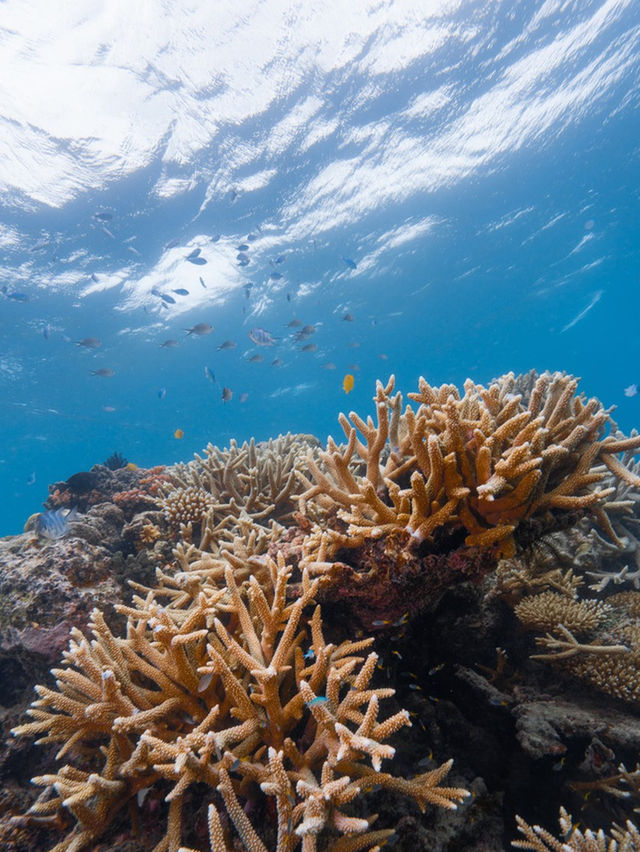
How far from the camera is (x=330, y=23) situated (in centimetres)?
1306

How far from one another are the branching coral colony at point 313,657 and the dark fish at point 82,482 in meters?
4.77

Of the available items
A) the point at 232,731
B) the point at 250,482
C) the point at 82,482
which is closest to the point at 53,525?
the point at 250,482

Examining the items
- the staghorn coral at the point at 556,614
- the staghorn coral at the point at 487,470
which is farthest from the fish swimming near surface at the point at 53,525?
the staghorn coral at the point at 556,614

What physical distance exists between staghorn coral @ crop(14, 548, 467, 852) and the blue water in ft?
31.6

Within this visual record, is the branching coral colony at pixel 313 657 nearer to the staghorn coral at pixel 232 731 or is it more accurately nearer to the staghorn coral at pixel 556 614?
the staghorn coral at pixel 232 731

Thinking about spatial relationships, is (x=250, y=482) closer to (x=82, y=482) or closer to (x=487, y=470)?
(x=487, y=470)

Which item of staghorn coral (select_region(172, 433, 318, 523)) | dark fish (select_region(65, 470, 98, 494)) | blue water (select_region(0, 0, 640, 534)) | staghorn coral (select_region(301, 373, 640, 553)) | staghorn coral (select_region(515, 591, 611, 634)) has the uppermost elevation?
blue water (select_region(0, 0, 640, 534))

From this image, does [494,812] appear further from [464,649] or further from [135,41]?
[135,41]

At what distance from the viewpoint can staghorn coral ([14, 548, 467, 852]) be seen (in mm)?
1916

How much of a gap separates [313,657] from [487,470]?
65.9 inches

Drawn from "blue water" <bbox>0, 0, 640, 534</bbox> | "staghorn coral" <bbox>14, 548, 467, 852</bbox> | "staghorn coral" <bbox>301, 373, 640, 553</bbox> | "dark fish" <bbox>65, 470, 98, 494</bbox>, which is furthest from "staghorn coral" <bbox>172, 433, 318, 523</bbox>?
"blue water" <bbox>0, 0, 640, 534</bbox>

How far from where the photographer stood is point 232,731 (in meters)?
2.14

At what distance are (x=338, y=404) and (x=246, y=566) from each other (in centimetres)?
6573

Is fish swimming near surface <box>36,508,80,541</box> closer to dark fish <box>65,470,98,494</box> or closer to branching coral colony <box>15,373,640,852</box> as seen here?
branching coral colony <box>15,373,640,852</box>
